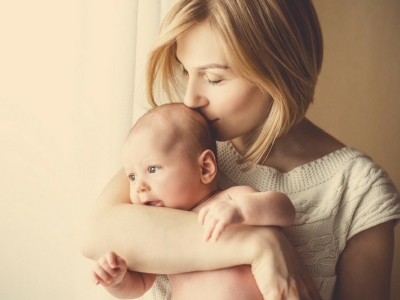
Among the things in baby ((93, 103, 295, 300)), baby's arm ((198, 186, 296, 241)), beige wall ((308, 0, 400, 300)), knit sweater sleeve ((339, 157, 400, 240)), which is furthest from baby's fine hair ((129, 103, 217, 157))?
beige wall ((308, 0, 400, 300))

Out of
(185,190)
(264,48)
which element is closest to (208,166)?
(185,190)

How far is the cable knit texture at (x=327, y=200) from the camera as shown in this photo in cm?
129

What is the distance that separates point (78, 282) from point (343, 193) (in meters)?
0.71

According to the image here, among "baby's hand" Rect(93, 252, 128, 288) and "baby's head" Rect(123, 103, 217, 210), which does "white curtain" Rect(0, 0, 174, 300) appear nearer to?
"baby's head" Rect(123, 103, 217, 210)

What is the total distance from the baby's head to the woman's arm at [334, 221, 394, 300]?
413 millimetres

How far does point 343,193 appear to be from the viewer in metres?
1.34

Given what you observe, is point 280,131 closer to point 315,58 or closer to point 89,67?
point 315,58

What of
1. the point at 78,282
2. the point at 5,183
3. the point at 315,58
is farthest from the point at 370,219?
the point at 5,183

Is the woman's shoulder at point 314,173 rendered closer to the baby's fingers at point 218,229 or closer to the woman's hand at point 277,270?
the woman's hand at point 277,270

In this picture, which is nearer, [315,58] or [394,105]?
[315,58]

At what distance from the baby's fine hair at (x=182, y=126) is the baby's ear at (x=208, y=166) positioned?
0.02 m

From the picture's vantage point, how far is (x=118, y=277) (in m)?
0.99

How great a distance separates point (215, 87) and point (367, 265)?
22.4 inches

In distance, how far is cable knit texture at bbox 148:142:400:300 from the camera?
4.24 ft
